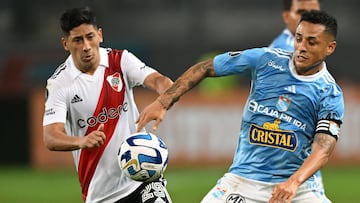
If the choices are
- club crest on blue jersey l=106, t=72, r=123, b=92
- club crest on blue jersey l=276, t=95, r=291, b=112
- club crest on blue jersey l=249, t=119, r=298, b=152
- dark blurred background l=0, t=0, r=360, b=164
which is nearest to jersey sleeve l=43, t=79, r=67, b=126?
club crest on blue jersey l=106, t=72, r=123, b=92

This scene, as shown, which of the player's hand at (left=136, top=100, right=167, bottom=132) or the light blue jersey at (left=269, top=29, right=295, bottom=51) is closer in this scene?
the player's hand at (left=136, top=100, right=167, bottom=132)

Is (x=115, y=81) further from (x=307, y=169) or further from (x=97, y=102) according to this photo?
(x=307, y=169)

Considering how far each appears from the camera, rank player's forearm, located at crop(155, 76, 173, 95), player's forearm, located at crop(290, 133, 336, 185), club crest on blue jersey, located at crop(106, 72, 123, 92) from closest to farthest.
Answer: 1. player's forearm, located at crop(290, 133, 336, 185)
2. player's forearm, located at crop(155, 76, 173, 95)
3. club crest on blue jersey, located at crop(106, 72, 123, 92)

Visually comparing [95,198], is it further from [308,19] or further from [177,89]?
[308,19]

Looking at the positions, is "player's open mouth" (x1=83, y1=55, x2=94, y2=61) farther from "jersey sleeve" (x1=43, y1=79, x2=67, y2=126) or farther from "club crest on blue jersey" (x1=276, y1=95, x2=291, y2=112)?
"club crest on blue jersey" (x1=276, y1=95, x2=291, y2=112)

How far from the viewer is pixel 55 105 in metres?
7.88

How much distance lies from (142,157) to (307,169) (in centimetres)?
124

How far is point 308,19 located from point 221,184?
4.91ft

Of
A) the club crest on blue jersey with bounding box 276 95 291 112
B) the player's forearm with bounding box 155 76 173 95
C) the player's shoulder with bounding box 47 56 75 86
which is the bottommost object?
the club crest on blue jersey with bounding box 276 95 291 112

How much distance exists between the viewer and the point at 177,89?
7.56 meters

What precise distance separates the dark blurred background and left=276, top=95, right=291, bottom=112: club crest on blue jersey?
11.6 meters

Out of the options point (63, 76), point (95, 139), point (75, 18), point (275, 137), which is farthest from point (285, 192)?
point (75, 18)

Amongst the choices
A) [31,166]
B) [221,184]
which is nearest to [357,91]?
[31,166]

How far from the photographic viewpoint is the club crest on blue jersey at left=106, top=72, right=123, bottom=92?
804 cm
